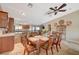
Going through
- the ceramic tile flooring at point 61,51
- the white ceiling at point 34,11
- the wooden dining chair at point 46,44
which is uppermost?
the white ceiling at point 34,11

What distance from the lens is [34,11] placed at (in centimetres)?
289

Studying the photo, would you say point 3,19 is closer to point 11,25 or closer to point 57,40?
point 11,25

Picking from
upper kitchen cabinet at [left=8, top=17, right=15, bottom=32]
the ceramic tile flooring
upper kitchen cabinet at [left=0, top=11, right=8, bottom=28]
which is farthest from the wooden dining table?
upper kitchen cabinet at [left=0, top=11, right=8, bottom=28]

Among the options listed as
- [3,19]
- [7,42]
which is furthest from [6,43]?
[3,19]

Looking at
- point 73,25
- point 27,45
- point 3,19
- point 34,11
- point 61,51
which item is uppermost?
point 34,11

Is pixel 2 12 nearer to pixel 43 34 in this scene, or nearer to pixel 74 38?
pixel 43 34

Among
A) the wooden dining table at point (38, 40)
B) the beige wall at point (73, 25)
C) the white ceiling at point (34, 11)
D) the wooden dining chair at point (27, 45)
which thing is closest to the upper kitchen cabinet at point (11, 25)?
the white ceiling at point (34, 11)

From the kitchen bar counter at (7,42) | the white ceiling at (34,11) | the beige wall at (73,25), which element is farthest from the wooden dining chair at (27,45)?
the beige wall at (73,25)

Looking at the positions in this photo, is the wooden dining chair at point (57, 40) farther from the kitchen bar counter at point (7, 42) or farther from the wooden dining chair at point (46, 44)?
the kitchen bar counter at point (7, 42)

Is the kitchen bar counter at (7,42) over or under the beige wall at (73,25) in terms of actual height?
under

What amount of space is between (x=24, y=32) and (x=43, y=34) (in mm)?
379

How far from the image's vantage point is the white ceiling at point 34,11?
2.85 metres

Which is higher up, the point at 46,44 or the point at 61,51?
the point at 46,44
